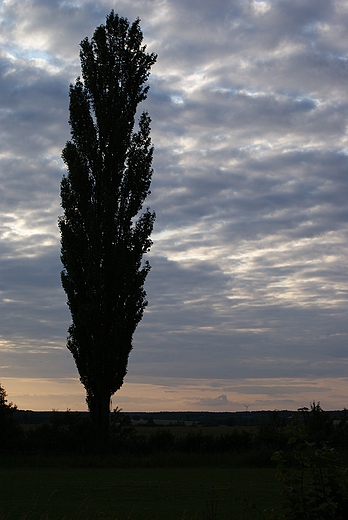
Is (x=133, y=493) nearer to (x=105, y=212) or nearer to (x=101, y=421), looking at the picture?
(x=101, y=421)

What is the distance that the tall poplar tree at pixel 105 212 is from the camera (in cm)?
2775

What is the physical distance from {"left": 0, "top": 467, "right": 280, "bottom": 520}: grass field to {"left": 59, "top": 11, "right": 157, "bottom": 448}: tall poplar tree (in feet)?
17.6

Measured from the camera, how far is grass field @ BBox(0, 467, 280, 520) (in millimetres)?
11750

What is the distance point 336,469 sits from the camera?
462 cm

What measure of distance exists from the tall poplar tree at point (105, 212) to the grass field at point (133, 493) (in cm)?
537

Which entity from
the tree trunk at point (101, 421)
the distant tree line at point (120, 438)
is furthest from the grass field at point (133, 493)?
the distant tree line at point (120, 438)

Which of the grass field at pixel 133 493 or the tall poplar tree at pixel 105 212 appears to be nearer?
the grass field at pixel 133 493

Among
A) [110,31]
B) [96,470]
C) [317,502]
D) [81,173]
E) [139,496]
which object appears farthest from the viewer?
[110,31]

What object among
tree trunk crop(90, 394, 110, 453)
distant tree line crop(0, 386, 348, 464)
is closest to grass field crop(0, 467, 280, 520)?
tree trunk crop(90, 394, 110, 453)

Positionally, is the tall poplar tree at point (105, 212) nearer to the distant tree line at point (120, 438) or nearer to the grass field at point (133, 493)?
the distant tree line at point (120, 438)

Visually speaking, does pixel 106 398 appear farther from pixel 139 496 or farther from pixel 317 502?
pixel 317 502

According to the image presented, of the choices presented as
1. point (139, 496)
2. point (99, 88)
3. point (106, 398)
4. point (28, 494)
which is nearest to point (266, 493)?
point (139, 496)

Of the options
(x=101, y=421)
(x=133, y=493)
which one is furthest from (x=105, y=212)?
(x=133, y=493)

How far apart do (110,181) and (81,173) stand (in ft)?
5.25
